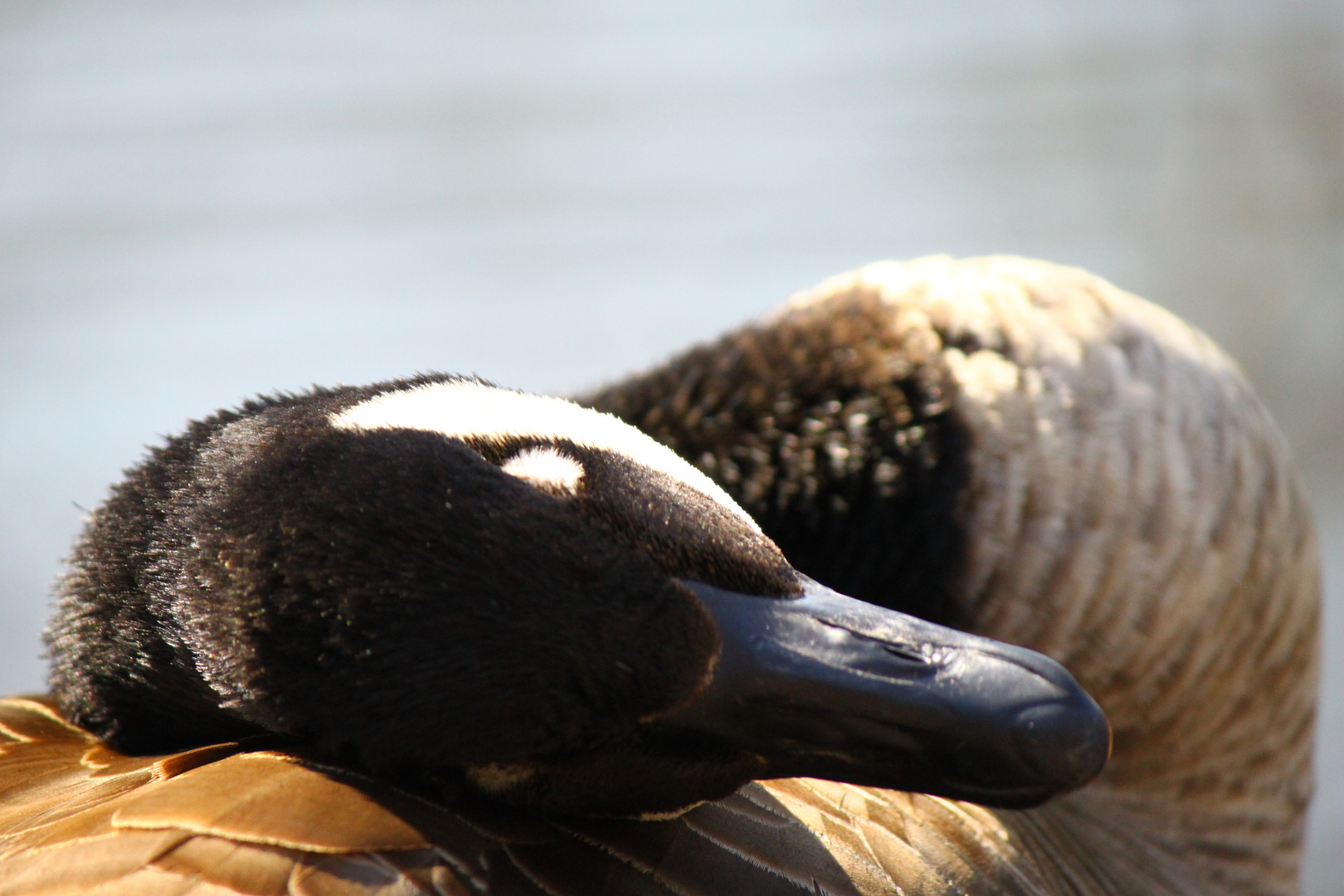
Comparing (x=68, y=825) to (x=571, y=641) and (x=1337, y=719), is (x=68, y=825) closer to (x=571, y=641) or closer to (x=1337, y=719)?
(x=571, y=641)

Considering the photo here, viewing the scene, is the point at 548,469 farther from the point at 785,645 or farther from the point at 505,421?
the point at 785,645

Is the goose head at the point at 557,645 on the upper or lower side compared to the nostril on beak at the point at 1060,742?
upper

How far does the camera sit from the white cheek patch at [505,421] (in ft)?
4.04

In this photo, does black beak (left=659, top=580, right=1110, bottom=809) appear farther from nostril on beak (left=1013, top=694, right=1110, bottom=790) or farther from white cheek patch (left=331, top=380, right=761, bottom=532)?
white cheek patch (left=331, top=380, right=761, bottom=532)

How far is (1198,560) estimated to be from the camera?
1.99 m

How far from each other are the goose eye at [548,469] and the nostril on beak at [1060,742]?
1.43ft

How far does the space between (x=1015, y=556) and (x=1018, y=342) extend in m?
0.38

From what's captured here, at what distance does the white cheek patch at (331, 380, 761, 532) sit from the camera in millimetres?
1232

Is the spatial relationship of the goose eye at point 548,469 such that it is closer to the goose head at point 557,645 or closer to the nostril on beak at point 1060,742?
the goose head at point 557,645

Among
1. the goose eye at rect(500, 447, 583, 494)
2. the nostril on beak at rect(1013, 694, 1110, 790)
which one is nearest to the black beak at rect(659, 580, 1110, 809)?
the nostril on beak at rect(1013, 694, 1110, 790)

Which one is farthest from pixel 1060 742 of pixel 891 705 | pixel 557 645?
pixel 557 645

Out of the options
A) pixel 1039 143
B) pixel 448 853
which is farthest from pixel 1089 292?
pixel 1039 143

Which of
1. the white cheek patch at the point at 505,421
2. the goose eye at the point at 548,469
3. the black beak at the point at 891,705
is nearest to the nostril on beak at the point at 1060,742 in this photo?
the black beak at the point at 891,705

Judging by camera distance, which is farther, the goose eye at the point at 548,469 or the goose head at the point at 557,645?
the goose eye at the point at 548,469
